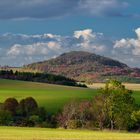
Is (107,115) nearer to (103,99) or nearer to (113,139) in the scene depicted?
(103,99)

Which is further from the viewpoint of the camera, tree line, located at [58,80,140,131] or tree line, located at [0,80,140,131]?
tree line, located at [58,80,140,131]

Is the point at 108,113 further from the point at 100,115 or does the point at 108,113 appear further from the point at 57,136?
the point at 57,136

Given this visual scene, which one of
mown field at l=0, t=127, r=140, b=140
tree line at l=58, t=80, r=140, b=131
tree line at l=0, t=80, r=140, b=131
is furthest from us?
tree line at l=58, t=80, r=140, b=131

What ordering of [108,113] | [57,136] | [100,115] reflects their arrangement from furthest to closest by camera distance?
1. [100,115]
2. [108,113]
3. [57,136]

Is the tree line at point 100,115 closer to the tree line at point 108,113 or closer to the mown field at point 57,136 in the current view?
the tree line at point 108,113

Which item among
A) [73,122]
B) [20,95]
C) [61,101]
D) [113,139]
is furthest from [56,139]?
[20,95]

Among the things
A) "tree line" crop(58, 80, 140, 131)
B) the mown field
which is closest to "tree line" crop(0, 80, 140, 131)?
"tree line" crop(58, 80, 140, 131)

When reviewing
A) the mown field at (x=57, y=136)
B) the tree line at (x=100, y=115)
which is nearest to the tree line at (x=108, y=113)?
the tree line at (x=100, y=115)

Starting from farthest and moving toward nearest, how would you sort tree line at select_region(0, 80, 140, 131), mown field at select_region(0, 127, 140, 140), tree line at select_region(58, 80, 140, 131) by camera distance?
tree line at select_region(58, 80, 140, 131), tree line at select_region(0, 80, 140, 131), mown field at select_region(0, 127, 140, 140)

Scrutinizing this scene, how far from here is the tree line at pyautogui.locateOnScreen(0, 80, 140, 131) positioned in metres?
136

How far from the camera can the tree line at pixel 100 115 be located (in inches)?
5335

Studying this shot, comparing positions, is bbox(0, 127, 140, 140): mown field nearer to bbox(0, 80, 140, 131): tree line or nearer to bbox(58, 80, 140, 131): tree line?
bbox(0, 80, 140, 131): tree line

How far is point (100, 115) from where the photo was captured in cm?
13888

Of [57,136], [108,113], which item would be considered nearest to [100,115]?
[108,113]
